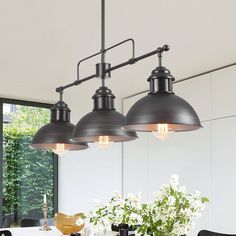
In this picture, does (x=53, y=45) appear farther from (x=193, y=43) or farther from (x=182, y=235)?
(x=182, y=235)

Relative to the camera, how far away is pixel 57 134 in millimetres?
3025

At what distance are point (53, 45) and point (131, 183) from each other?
8.34 feet

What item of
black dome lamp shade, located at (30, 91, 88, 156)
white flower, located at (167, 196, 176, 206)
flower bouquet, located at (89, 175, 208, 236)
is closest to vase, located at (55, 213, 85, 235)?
black dome lamp shade, located at (30, 91, 88, 156)

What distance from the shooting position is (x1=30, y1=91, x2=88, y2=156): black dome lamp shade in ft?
9.91

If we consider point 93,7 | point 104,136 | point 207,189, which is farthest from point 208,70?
point 104,136

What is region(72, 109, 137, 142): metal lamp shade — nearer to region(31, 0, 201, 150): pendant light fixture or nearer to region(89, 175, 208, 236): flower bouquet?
region(31, 0, 201, 150): pendant light fixture

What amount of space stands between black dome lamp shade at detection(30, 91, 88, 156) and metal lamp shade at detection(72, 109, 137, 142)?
13.7 inches

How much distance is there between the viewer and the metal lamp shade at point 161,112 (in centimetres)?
207

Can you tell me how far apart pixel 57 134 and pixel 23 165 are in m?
2.67

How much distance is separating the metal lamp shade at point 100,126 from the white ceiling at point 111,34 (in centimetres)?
103

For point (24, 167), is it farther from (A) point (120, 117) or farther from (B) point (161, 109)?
(B) point (161, 109)

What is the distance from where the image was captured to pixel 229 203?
4.73 m

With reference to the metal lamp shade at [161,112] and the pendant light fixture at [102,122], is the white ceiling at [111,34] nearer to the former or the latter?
the pendant light fixture at [102,122]

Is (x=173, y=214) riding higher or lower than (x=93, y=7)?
lower
